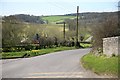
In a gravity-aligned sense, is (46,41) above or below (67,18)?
below

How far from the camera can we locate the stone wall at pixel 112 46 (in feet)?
65.8

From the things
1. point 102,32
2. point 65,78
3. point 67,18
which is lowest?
point 65,78

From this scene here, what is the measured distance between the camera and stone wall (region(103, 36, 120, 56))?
65.8ft

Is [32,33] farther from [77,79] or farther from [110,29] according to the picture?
[77,79]

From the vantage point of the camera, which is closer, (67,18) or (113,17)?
(113,17)

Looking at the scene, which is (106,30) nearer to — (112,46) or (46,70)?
(112,46)

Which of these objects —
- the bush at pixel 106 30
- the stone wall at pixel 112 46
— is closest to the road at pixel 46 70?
the stone wall at pixel 112 46

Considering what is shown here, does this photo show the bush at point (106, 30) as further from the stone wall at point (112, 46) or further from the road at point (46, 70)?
the road at point (46, 70)

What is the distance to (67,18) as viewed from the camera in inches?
4001

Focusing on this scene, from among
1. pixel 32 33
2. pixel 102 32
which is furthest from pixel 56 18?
pixel 102 32

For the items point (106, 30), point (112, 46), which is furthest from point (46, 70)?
point (106, 30)

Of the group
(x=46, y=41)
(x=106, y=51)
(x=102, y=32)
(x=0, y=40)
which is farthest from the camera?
(x=46, y=41)

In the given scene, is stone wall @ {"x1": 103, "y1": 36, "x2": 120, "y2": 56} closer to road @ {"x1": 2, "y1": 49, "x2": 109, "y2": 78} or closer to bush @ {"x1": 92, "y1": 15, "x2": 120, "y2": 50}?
road @ {"x1": 2, "y1": 49, "x2": 109, "y2": 78}

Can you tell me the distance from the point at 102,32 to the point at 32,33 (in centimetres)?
4252
